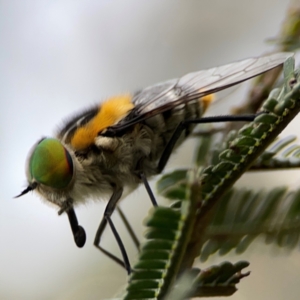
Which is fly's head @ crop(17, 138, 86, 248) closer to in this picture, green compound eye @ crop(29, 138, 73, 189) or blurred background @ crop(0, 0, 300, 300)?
green compound eye @ crop(29, 138, 73, 189)

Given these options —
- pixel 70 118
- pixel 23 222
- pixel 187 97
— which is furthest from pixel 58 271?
pixel 187 97

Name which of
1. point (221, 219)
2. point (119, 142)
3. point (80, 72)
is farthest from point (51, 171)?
point (80, 72)

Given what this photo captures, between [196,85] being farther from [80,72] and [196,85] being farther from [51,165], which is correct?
[80,72]

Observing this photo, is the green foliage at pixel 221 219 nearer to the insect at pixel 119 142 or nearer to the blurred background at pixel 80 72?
the insect at pixel 119 142

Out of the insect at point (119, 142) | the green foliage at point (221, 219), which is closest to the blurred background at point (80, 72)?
the insect at point (119, 142)

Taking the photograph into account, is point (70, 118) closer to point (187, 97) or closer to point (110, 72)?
point (187, 97)

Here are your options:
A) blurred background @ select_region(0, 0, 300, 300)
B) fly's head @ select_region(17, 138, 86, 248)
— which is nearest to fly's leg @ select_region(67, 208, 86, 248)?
fly's head @ select_region(17, 138, 86, 248)

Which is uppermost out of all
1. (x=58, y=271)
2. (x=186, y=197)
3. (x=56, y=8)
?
(x=56, y=8)
